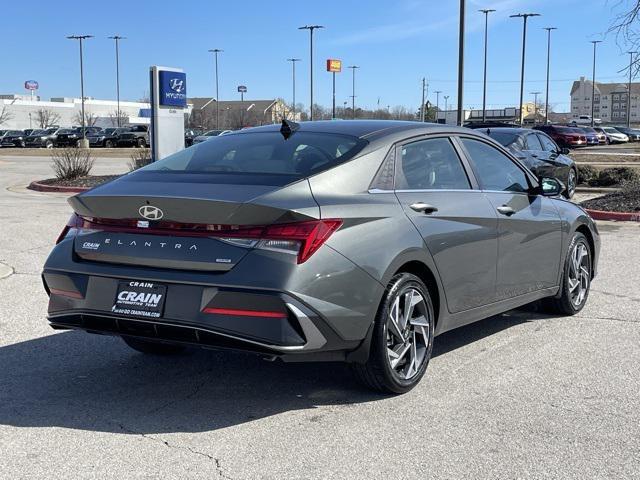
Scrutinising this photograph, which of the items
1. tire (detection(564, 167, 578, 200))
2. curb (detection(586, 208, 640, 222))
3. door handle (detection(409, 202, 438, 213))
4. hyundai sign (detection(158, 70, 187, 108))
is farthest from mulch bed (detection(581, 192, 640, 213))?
door handle (detection(409, 202, 438, 213))

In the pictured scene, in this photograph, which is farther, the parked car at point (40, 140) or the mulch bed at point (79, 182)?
the parked car at point (40, 140)

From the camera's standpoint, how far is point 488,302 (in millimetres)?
5488

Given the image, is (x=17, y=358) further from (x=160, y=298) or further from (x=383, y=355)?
(x=383, y=355)

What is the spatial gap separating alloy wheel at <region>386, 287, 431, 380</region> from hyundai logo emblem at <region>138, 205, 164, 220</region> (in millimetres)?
1443

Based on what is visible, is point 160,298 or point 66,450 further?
point 160,298

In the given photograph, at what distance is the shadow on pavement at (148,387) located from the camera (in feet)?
14.0

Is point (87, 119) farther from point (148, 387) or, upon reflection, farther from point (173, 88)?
point (148, 387)

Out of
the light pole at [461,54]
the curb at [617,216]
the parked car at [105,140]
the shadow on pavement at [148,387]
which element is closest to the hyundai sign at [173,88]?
the light pole at [461,54]

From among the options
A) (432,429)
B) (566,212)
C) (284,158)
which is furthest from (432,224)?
(566,212)

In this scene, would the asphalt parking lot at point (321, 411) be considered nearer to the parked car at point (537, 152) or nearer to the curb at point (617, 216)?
the curb at point (617, 216)

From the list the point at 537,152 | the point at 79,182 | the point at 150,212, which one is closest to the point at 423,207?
the point at 150,212

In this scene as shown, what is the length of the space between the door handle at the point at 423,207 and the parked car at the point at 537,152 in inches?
389

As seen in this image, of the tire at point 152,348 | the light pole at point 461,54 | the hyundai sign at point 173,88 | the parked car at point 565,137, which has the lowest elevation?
the tire at point 152,348

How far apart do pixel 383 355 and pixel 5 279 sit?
17.3 feet
